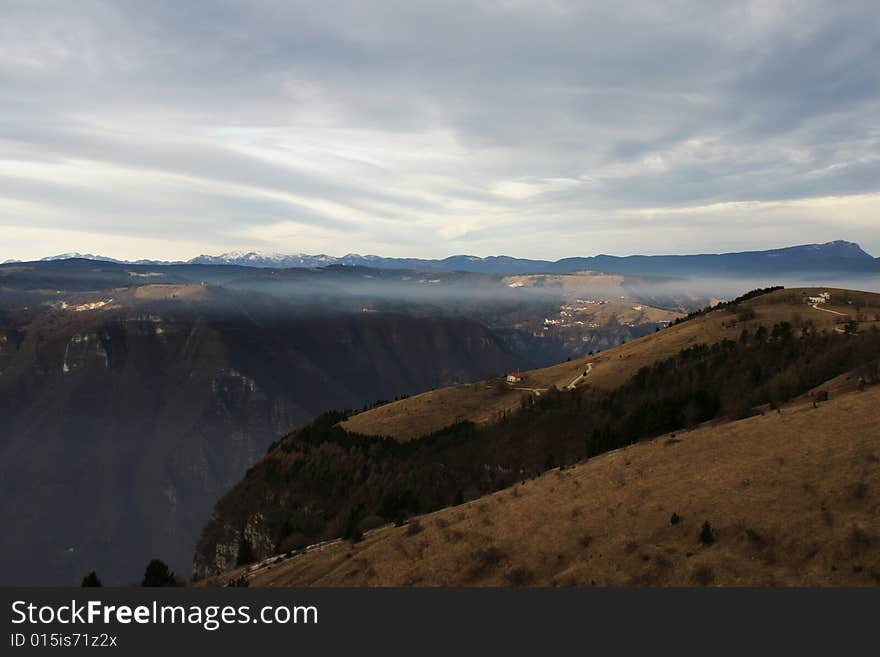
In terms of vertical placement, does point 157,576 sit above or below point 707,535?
below

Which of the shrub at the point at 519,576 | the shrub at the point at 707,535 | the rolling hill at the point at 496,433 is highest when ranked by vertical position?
the shrub at the point at 707,535

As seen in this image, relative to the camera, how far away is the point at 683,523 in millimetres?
41594

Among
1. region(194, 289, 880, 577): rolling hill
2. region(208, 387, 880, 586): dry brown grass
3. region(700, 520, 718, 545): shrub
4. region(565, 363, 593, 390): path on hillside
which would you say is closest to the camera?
region(208, 387, 880, 586): dry brown grass

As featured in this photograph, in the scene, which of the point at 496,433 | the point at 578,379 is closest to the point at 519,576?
the point at 496,433

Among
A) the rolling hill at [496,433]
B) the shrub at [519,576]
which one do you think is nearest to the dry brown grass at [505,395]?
the rolling hill at [496,433]

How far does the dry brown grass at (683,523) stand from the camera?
34625mm

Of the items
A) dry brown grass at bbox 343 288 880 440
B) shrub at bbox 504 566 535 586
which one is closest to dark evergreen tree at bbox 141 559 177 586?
shrub at bbox 504 566 535 586

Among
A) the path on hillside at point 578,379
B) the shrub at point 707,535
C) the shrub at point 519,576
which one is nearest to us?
the shrub at point 707,535

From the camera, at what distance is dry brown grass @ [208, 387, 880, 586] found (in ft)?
114

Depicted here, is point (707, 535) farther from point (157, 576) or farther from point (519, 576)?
point (157, 576)

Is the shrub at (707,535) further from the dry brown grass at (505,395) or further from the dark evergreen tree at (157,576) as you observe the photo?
the dry brown grass at (505,395)

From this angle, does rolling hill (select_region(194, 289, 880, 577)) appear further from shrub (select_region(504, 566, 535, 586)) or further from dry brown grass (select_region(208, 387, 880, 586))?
shrub (select_region(504, 566, 535, 586))

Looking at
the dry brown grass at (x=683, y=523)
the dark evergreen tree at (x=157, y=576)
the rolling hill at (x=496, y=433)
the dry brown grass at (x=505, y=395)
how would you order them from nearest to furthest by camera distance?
the dry brown grass at (x=683, y=523)
the dark evergreen tree at (x=157, y=576)
the rolling hill at (x=496, y=433)
the dry brown grass at (x=505, y=395)

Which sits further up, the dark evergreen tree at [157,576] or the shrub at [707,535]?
the shrub at [707,535]
